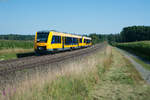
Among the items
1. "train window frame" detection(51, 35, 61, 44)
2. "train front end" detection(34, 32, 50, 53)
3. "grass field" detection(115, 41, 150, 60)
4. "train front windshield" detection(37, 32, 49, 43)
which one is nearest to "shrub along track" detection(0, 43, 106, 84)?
"train front end" detection(34, 32, 50, 53)

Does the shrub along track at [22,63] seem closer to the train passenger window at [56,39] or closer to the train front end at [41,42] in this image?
the train front end at [41,42]

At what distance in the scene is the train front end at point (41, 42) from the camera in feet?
62.7

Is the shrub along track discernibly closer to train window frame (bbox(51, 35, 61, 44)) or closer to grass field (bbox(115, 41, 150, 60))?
train window frame (bbox(51, 35, 61, 44))

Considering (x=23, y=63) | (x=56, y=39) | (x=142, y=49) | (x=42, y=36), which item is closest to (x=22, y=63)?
(x=23, y=63)

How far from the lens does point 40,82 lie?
6285mm

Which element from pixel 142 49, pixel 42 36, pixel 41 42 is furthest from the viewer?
pixel 142 49

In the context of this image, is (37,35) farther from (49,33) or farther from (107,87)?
(107,87)

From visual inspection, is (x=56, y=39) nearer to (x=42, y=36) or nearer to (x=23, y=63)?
(x=42, y=36)

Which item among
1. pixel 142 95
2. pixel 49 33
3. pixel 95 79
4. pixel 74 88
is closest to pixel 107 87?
pixel 95 79

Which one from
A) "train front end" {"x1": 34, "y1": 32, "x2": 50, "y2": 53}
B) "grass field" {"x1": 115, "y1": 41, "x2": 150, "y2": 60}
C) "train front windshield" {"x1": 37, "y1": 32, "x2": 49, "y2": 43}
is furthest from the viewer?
"grass field" {"x1": 115, "y1": 41, "x2": 150, "y2": 60}

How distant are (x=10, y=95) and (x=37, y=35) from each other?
1618 centimetres

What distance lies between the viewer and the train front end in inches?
753

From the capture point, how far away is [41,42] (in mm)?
19391

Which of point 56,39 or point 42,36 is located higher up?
point 42,36
